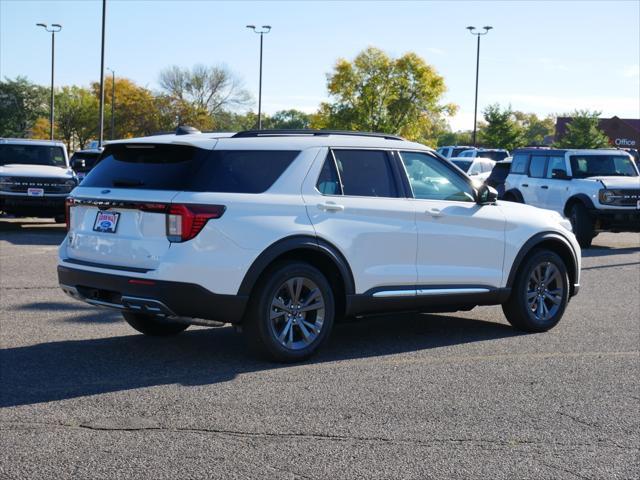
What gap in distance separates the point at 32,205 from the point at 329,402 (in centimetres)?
1460

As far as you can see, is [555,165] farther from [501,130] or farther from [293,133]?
[501,130]

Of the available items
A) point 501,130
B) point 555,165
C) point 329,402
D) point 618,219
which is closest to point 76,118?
point 501,130

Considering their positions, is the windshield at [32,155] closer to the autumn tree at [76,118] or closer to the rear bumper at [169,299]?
the rear bumper at [169,299]

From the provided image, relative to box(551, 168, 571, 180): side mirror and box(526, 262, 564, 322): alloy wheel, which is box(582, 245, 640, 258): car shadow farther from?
box(526, 262, 564, 322): alloy wheel

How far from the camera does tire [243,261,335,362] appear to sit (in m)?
7.07

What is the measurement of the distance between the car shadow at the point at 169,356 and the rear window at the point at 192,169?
1322 millimetres

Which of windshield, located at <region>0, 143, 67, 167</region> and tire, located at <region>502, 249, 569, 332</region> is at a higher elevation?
windshield, located at <region>0, 143, 67, 167</region>

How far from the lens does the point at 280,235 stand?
7094 millimetres

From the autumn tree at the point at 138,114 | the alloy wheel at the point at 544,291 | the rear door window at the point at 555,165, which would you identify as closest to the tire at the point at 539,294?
the alloy wheel at the point at 544,291

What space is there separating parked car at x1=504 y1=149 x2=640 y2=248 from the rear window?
12.7m

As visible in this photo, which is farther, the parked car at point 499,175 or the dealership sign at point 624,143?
the dealership sign at point 624,143

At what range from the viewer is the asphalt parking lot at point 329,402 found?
4.89m

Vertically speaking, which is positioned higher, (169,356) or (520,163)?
(520,163)

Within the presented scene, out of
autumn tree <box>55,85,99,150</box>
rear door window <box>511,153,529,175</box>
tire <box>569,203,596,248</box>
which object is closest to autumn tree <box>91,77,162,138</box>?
autumn tree <box>55,85,99,150</box>
